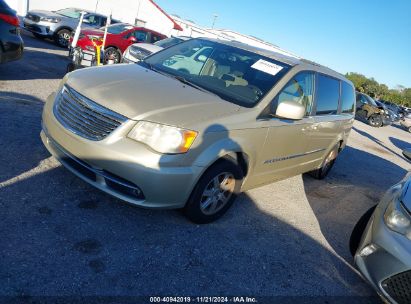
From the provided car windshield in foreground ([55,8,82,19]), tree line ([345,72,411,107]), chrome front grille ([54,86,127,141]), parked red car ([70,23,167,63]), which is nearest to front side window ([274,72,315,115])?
chrome front grille ([54,86,127,141])

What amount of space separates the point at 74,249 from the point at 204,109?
160cm

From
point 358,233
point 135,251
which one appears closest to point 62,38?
point 135,251

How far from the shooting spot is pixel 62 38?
47.7 ft

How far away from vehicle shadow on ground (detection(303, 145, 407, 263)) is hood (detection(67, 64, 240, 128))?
6.91 feet

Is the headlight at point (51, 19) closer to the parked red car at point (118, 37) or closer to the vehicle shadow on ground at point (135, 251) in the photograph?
the parked red car at point (118, 37)

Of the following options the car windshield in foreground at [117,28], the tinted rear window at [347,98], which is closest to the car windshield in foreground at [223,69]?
the tinted rear window at [347,98]

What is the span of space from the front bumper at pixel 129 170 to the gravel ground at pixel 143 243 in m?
0.38

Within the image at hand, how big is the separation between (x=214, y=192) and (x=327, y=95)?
8.46 ft

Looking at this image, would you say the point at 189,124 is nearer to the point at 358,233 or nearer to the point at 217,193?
the point at 217,193

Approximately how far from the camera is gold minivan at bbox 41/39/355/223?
3.01 meters

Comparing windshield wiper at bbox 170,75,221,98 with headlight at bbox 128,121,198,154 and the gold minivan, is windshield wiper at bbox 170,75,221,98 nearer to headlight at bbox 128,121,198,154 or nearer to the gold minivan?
the gold minivan

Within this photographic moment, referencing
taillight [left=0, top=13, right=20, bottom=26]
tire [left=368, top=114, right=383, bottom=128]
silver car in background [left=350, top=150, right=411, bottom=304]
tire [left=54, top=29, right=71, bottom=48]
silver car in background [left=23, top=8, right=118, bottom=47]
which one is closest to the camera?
silver car in background [left=350, top=150, right=411, bottom=304]

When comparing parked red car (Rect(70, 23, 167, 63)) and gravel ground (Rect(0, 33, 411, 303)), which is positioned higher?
gravel ground (Rect(0, 33, 411, 303))

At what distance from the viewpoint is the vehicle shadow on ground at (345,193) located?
453 centimetres
